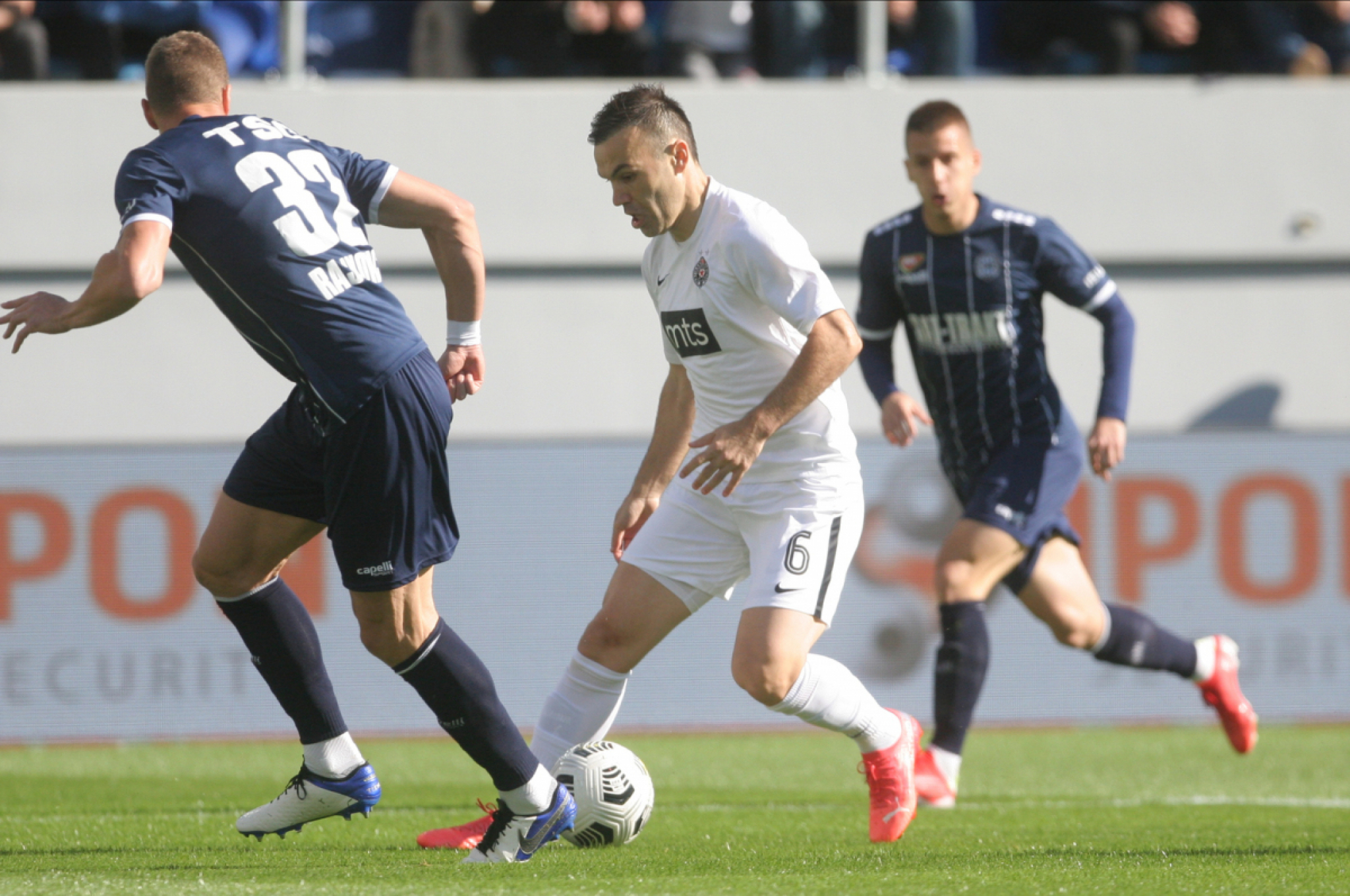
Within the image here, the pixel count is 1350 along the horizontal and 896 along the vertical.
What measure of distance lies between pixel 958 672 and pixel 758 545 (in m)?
1.44

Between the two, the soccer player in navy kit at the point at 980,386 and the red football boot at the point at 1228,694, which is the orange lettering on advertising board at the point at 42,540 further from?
the red football boot at the point at 1228,694

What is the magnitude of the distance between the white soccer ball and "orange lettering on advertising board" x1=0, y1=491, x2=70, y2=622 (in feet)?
18.1

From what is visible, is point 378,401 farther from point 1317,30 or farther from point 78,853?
point 1317,30

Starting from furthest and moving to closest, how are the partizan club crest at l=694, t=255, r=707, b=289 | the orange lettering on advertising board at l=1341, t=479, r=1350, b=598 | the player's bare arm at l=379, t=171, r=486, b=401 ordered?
1. the orange lettering on advertising board at l=1341, t=479, r=1350, b=598
2. the partizan club crest at l=694, t=255, r=707, b=289
3. the player's bare arm at l=379, t=171, r=486, b=401

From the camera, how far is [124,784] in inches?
251

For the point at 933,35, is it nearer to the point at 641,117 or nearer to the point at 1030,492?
the point at 1030,492

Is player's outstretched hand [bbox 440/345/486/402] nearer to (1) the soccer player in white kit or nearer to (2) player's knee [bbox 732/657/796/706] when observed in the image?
(1) the soccer player in white kit

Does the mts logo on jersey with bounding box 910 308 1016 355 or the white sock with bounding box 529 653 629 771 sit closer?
the white sock with bounding box 529 653 629 771

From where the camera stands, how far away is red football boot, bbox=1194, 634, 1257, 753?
20.0 feet

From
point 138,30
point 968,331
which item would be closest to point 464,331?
point 968,331

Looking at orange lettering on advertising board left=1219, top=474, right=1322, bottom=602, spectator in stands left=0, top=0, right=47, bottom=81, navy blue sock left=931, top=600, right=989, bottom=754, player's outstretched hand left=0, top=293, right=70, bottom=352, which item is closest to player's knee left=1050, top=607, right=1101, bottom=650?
navy blue sock left=931, top=600, right=989, bottom=754

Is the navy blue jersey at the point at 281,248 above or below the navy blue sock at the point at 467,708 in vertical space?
above

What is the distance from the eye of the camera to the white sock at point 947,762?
5289 mm

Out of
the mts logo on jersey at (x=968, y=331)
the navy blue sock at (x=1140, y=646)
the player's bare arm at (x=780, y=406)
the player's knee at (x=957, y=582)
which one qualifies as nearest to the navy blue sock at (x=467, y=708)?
the player's bare arm at (x=780, y=406)
